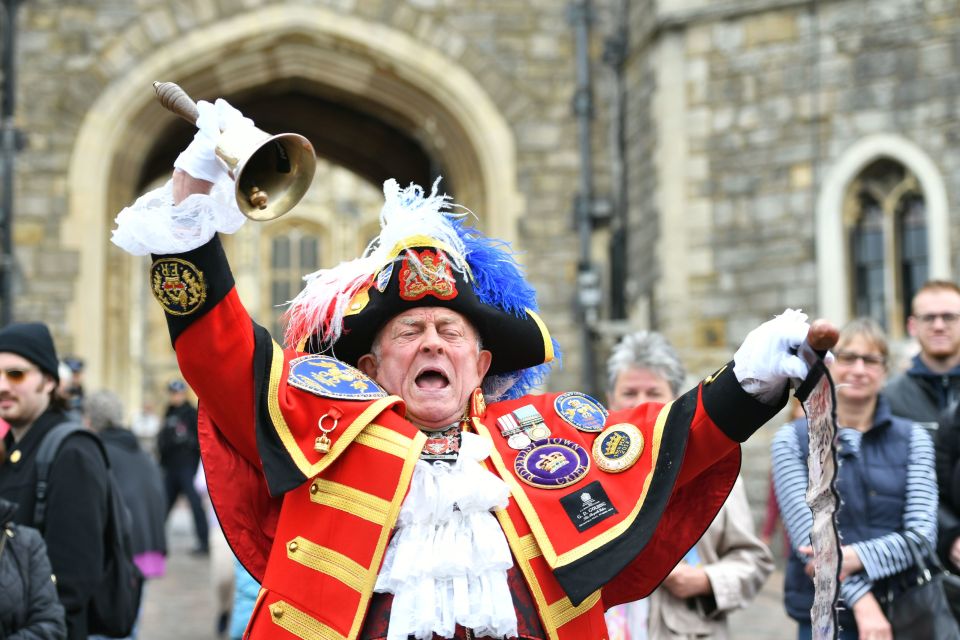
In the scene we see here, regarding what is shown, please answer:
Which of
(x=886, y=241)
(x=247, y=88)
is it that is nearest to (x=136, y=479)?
(x=886, y=241)

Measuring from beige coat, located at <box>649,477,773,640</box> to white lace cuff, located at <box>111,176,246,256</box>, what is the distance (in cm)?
203

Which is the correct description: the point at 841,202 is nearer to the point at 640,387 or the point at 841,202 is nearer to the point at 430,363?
the point at 640,387

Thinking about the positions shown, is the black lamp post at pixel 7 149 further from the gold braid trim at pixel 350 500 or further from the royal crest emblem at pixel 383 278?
the gold braid trim at pixel 350 500

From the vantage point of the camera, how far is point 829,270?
10859 millimetres

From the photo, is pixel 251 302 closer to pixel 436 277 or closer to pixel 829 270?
pixel 829 270

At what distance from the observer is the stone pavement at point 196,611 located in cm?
780

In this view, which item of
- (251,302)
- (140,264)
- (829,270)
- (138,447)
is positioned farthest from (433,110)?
(251,302)

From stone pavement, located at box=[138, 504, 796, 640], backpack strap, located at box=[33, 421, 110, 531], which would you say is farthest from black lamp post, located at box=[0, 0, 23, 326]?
backpack strap, located at box=[33, 421, 110, 531]

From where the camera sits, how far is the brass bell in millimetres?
2672

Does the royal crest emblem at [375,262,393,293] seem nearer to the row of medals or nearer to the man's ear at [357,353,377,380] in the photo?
the man's ear at [357,353,377,380]

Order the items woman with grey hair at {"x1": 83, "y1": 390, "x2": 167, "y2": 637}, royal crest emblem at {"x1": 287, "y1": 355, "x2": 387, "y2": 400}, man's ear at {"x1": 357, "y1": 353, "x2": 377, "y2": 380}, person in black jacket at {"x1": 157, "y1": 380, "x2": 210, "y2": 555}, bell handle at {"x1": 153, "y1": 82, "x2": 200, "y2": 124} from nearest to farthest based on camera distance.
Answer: bell handle at {"x1": 153, "y1": 82, "x2": 200, "y2": 124}, royal crest emblem at {"x1": 287, "y1": 355, "x2": 387, "y2": 400}, man's ear at {"x1": 357, "y1": 353, "x2": 377, "y2": 380}, woman with grey hair at {"x1": 83, "y1": 390, "x2": 167, "y2": 637}, person in black jacket at {"x1": 157, "y1": 380, "x2": 210, "y2": 555}

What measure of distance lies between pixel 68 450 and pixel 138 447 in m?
2.41

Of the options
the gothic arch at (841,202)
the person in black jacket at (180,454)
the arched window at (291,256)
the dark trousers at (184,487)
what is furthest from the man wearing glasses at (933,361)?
the arched window at (291,256)

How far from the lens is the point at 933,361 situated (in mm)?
5039
